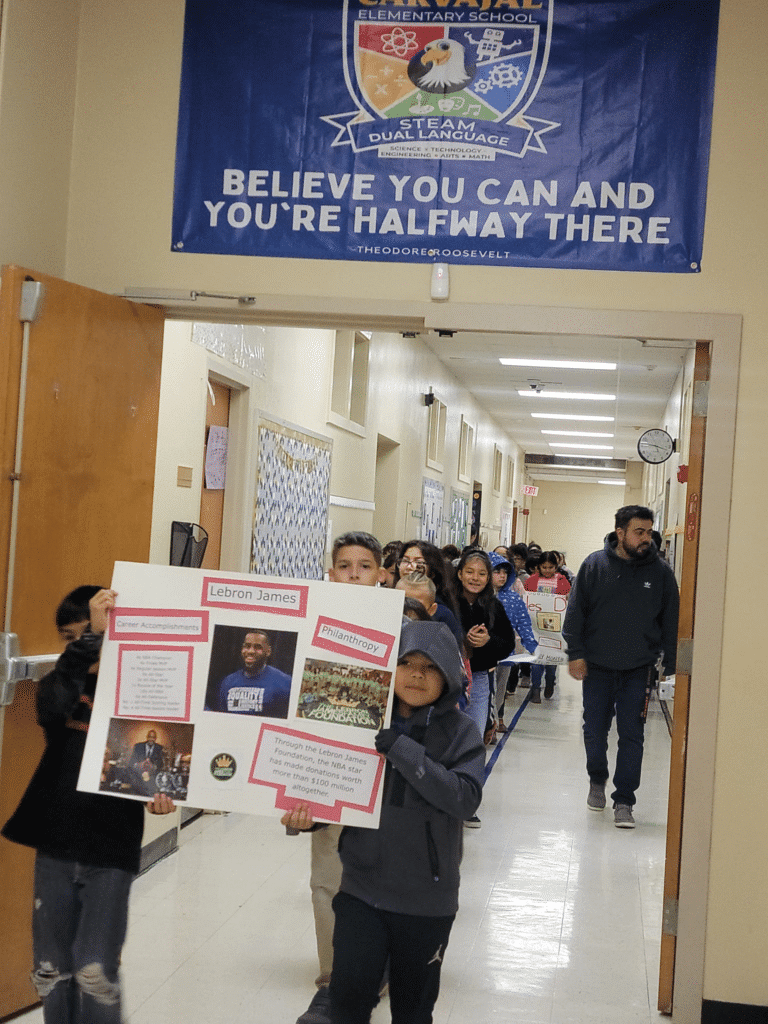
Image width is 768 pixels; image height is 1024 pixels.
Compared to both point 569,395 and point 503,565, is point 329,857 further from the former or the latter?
point 569,395

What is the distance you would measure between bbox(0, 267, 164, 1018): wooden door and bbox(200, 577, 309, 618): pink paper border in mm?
923

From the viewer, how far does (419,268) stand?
12.9ft

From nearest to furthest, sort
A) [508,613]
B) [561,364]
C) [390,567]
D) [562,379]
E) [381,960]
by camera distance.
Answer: [381,960] → [390,567] → [508,613] → [561,364] → [562,379]

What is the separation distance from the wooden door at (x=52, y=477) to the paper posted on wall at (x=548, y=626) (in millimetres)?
6164

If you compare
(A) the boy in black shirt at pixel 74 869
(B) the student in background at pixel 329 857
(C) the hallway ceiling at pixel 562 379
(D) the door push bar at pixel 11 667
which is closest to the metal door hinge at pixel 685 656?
(B) the student in background at pixel 329 857

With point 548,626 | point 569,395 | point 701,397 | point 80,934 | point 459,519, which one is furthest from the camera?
point 569,395

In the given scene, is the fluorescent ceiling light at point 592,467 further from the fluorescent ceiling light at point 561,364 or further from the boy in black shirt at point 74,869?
→ the boy in black shirt at point 74,869

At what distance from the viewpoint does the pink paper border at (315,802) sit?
104 inches

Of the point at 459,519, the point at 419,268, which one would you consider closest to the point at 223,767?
the point at 419,268

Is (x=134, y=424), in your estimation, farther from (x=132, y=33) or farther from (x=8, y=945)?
(x=8, y=945)

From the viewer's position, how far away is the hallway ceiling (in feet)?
39.9

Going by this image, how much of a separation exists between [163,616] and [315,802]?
0.60 metres

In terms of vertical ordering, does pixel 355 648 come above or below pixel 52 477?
below

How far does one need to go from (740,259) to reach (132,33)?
227 centimetres
